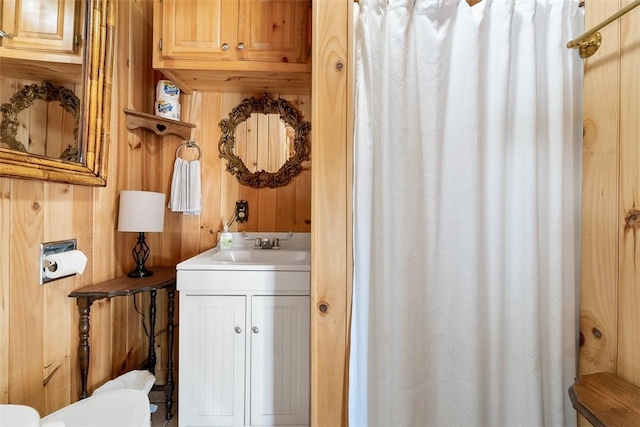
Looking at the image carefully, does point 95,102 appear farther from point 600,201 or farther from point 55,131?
point 600,201

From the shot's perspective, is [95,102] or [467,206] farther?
[95,102]

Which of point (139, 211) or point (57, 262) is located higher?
point (139, 211)

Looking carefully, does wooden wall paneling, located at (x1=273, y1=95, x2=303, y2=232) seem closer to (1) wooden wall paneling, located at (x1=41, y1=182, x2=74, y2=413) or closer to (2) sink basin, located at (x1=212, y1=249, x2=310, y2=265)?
(2) sink basin, located at (x1=212, y1=249, x2=310, y2=265)

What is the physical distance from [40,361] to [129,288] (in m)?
0.34

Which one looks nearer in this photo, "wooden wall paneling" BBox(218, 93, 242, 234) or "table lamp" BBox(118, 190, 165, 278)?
"table lamp" BBox(118, 190, 165, 278)

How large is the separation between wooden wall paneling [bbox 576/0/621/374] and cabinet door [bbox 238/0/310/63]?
1115 millimetres

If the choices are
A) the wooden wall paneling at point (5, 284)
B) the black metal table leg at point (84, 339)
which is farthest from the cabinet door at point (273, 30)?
the black metal table leg at point (84, 339)

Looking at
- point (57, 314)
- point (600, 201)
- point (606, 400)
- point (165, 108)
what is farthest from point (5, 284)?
point (600, 201)

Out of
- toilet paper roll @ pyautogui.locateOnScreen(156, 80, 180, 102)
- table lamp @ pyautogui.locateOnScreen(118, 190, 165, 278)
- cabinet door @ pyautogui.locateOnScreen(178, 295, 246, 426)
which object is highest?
toilet paper roll @ pyautogui.locateOnScreen(156, 80, 180, 102)

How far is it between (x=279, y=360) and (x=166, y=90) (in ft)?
5.12

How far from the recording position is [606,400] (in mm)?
653

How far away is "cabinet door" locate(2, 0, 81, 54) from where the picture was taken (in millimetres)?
806

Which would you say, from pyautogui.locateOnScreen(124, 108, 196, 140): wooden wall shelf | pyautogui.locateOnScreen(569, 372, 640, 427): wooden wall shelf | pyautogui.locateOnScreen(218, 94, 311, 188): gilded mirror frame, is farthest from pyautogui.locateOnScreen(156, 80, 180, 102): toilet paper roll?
pyautogui.locateOnScreen(569, 372, 640, 427): wooden wall shelf

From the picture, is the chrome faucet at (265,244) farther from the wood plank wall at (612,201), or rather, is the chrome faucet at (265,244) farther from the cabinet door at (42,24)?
the wood plank wall at (612,201)
